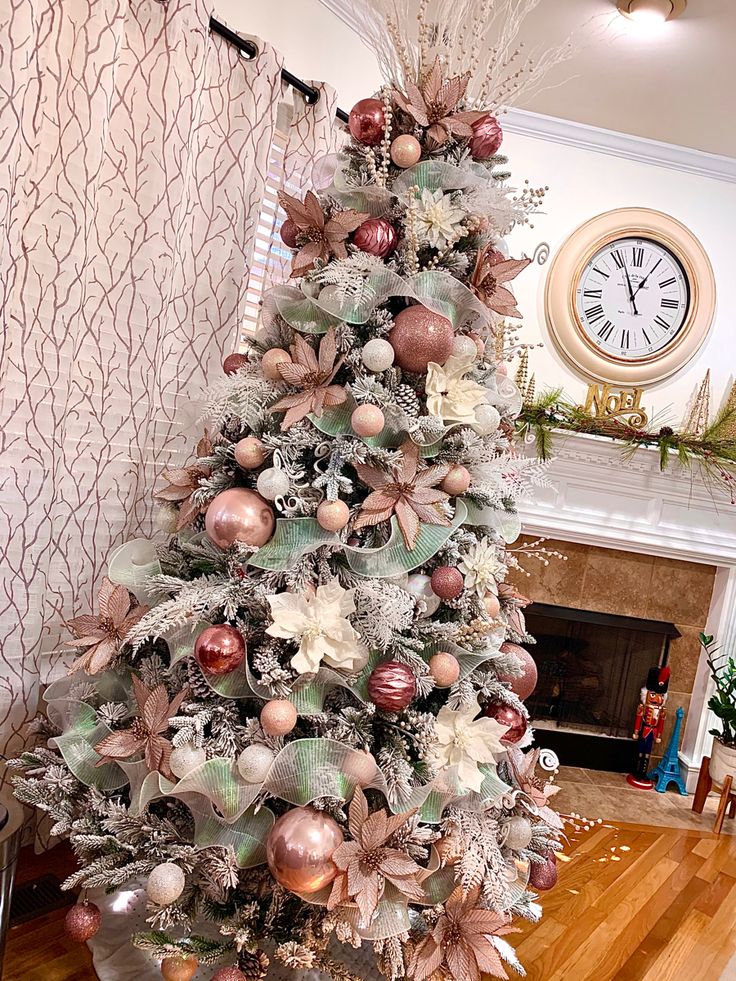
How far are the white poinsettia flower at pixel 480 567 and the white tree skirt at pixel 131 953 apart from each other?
0.75 metres

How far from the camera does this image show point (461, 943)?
108 centimetres

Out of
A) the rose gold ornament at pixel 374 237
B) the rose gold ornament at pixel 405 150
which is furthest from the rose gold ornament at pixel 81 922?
the rose gold ornament at pixel 405 150

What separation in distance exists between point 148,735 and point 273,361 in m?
0.64

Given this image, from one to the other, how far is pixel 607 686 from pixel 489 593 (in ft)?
6.52

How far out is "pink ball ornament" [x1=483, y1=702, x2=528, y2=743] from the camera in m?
1.24

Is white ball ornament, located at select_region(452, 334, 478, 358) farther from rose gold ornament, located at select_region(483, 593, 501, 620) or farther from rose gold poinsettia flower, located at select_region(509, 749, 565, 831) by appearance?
rose gold poinsettia flower, located at select_region(509, 749, 565, 831)

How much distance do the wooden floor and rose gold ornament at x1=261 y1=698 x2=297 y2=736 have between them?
A: 748mm

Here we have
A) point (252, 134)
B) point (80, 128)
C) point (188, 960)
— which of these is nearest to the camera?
point (188, 960)

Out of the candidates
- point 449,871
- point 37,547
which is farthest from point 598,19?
point 449,871

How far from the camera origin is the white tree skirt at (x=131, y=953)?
1.26 metres

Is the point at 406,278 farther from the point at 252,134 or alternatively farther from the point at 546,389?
the point at 546,389

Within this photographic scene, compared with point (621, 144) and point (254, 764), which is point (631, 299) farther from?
point (254, 764)

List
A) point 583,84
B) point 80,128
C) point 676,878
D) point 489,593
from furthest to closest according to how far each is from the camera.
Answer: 1. point 583,84
2. point 676,878
3. point 80,128
4. point 489,593

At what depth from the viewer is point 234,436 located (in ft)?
4.09
